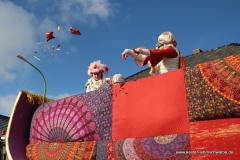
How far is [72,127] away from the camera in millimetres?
2023

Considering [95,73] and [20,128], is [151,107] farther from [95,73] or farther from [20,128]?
[95,73]

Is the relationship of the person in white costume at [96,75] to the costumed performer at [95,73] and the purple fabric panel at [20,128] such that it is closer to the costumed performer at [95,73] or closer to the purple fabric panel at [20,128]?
the costumed performer at [95,73]

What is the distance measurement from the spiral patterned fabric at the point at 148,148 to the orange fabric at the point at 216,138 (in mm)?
56

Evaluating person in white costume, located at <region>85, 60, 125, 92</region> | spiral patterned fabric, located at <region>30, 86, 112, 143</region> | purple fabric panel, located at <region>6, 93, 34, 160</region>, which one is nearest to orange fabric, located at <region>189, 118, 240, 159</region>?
spiral patterned fabric, located at <region>30, 86, 112, 143</region>

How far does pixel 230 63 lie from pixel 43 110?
147 cm

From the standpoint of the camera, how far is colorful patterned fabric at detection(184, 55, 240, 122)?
1.37 meters

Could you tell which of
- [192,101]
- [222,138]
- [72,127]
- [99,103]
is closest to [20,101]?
[72,127]

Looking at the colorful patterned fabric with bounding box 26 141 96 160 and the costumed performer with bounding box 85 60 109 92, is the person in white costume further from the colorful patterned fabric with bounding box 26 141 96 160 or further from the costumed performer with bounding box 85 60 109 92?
the colorful patterned fabric with bounding box 26 141 96 160

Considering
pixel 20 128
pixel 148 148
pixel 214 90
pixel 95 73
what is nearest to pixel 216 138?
pixel 214 90

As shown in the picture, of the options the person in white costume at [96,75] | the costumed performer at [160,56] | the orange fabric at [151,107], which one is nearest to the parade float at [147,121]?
the orange fabric at [151,107]

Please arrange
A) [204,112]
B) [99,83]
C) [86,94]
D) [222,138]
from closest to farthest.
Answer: [222,138]
[204,112]
[86,94]
[99,83]

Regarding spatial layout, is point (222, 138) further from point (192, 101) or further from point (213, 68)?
point (213, 68)

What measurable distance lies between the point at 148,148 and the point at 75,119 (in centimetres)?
66

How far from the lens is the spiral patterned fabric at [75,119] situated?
1.90m
